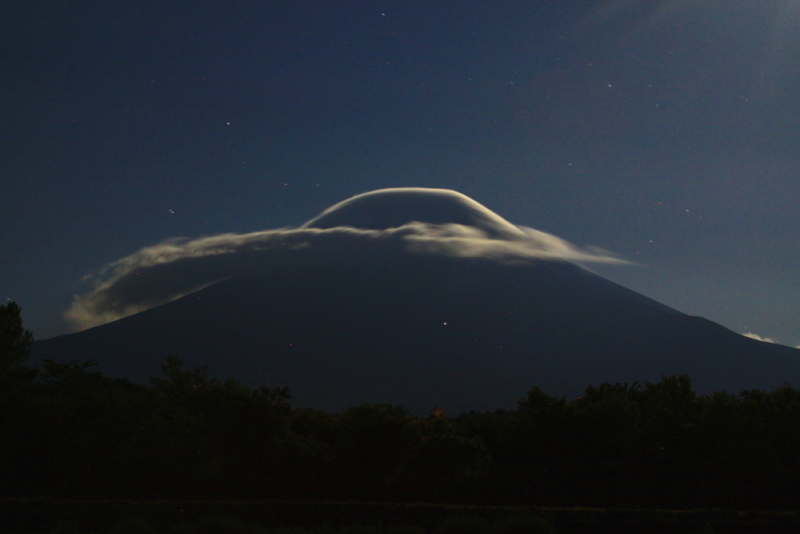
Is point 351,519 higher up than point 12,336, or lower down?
lower down

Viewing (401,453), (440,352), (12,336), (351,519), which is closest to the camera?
(351,519)

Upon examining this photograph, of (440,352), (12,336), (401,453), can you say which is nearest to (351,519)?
(401,453)

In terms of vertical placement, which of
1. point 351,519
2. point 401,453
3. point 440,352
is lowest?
point 351,519

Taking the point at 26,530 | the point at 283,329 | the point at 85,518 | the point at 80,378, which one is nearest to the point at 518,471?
the point at 85,518

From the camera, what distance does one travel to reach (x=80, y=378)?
20.1 metres

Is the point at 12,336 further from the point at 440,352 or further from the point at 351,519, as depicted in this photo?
the point at 440,352

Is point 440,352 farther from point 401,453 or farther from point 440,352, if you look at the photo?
point 401,453

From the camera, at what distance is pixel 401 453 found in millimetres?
16344

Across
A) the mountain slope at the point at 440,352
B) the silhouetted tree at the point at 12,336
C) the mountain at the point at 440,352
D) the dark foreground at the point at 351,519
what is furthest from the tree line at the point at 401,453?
the mountain slope at the point at 440,352

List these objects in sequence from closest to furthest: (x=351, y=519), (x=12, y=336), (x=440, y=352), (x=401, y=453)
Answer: (x=351, y=519) < (x=401, y=453) < (x=12, y=336) < (x=440, y=352)

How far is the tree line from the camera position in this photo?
15.6 meters

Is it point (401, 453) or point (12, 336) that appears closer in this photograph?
point (401, 453)

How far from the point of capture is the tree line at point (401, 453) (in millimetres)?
15586

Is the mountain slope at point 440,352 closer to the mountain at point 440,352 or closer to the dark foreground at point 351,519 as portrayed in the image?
the mountain at point 440,352
